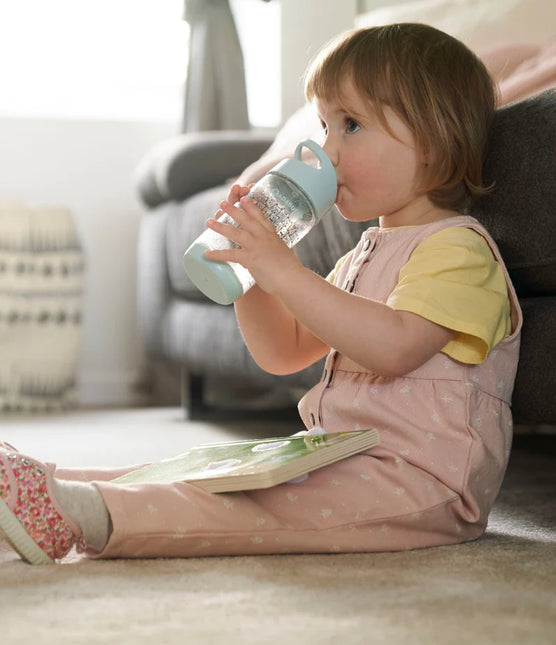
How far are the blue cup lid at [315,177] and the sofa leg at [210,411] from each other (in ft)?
4.12

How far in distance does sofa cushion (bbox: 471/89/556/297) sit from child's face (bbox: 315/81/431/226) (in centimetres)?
8

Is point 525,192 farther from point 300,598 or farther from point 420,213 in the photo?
point 300,598

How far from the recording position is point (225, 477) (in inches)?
32.5

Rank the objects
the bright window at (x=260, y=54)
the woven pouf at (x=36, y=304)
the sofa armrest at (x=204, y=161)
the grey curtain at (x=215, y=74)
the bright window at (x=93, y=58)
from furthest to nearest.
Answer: the bright window at (x=260, y=54)
the bright window at (x=93, y=58)
the grey curtain at (x=215, y=74)
the woven pouf at (x=36, y=304)
the sofa armrest at (x=204, y=161)

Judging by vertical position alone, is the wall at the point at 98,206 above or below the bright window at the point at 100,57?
below

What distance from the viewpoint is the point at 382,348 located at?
33.7 inches

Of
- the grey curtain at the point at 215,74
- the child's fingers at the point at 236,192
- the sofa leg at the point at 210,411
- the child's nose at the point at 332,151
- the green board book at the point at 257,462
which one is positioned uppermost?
the grey curtain at the point at 215,74

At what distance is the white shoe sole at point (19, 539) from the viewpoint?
2.55 feet

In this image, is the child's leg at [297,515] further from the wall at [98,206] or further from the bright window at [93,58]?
the bright window at [93,58]

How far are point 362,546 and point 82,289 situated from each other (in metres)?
1.68

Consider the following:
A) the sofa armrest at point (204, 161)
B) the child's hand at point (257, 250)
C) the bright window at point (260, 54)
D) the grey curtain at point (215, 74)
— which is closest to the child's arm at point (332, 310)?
the child's hand at point (257, 250)

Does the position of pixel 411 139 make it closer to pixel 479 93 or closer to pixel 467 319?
pixel 479 93

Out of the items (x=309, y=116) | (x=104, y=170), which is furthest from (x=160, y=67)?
(x=309, y=116)

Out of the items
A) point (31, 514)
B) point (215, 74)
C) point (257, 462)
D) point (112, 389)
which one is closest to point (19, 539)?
point (31, 514)
